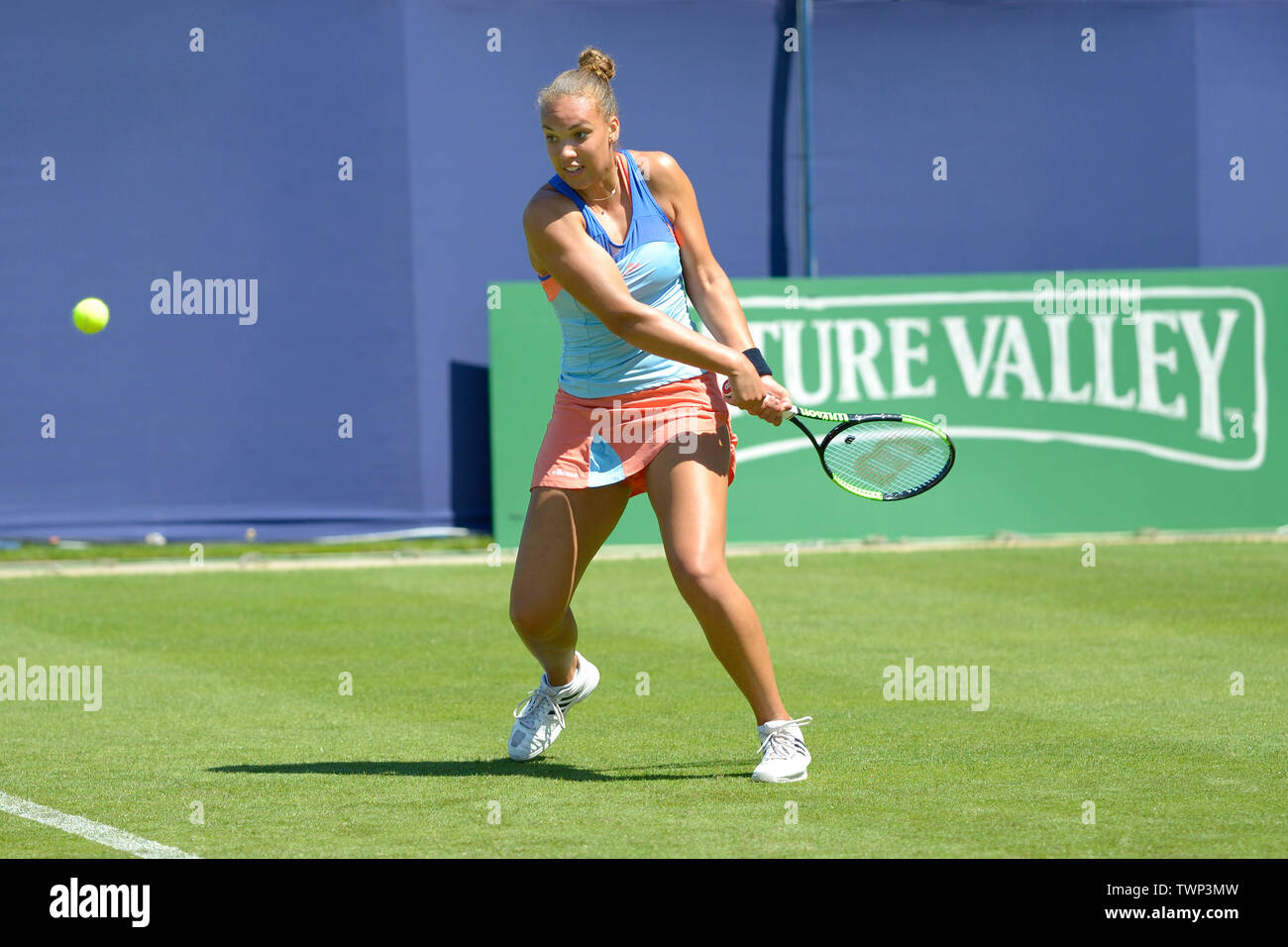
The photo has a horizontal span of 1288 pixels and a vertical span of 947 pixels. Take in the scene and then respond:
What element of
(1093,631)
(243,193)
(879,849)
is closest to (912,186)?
(243,193)

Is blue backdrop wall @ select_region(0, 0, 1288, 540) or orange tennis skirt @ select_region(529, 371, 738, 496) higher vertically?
blue backdrop wall @ select_region(0, 0, 1288, 540)

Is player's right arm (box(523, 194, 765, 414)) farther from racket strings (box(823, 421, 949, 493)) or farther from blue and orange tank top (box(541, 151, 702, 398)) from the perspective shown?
racket strings (box(823, 421, 949, 493))

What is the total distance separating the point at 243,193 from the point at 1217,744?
10.8 meters

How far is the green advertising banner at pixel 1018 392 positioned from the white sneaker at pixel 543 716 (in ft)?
26.5

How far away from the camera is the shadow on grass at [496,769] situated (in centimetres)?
570

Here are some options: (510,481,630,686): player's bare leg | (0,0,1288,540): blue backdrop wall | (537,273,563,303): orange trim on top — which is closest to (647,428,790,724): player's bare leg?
(510,481,630,686): player's bare leg

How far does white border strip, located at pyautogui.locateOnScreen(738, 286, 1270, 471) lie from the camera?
14.3 m

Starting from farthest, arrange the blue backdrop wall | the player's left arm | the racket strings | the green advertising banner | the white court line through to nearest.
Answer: the blue backdrop wall, the green advertising banner, the racket strings, the player's left arm, the white court line

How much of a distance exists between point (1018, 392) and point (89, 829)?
10.5 meters

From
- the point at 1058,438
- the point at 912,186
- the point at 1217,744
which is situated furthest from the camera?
the point at 912,186

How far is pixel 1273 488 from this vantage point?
14.4m

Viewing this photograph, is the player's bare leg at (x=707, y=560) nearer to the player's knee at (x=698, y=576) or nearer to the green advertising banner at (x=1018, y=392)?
the player's knee at (x=698, y=576)

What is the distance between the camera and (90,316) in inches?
539
